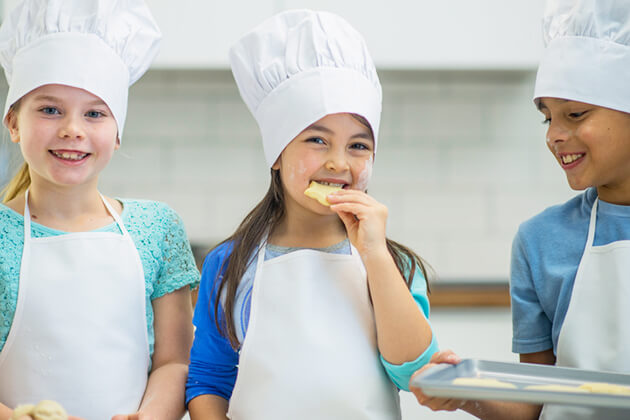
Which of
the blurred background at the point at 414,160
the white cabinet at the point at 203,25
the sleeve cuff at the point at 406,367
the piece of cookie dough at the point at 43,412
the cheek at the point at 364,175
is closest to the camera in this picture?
the piece of cookie dough at the point at 43,412

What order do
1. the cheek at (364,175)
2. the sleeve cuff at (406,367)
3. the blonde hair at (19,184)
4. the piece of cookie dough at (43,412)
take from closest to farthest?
the piece of cookie dough at (43,412), the sleeve cuff at (406,367), the cheek at (364,175), the blonde hair at (19,184)

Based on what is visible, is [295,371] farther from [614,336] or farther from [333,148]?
[614,336]

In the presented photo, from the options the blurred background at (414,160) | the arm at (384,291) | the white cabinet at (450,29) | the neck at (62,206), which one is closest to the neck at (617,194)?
the arm at (384,291)

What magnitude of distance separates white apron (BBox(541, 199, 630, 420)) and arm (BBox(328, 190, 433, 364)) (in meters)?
0.23

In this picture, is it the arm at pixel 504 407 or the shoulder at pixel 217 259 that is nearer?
the arm at pixel 504 407

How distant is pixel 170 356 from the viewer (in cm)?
116

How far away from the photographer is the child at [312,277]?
1025mm

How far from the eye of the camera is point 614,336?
1037 millimetres

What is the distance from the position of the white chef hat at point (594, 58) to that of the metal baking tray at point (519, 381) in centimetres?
41

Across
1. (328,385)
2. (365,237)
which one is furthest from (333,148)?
(328,385)

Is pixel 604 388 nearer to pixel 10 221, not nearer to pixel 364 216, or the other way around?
pixel 364 216

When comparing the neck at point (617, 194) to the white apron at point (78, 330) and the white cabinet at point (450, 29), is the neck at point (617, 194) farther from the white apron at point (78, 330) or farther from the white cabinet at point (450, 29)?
the white cabinet at point (450, 29)

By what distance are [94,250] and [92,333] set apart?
136mm

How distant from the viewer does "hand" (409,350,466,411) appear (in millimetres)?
913
